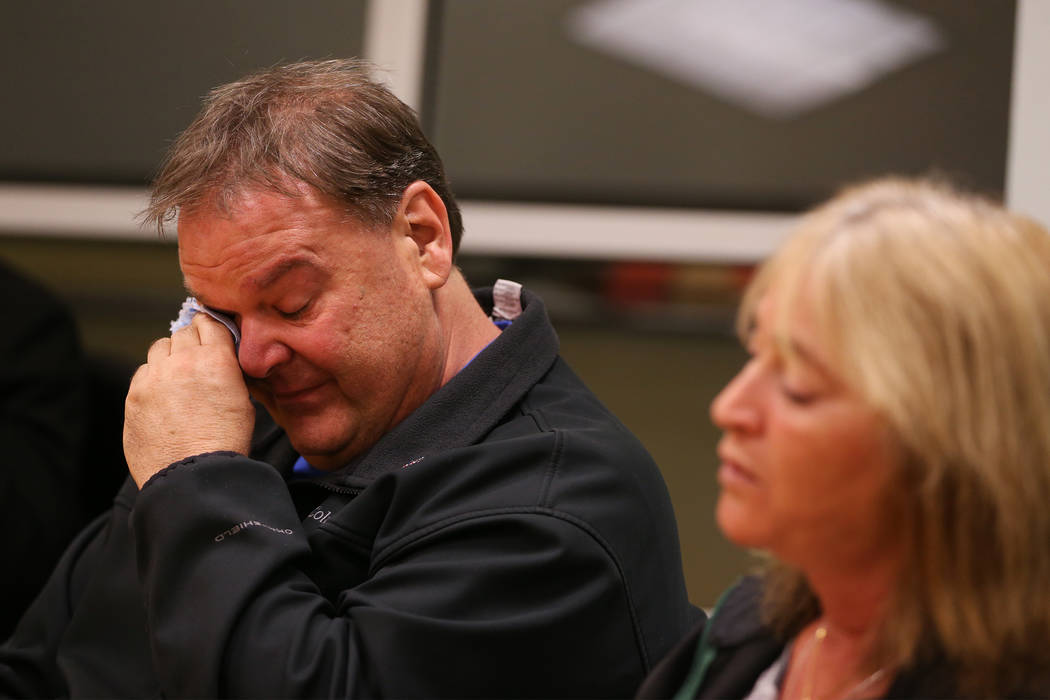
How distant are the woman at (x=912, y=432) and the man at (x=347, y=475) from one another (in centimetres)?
33

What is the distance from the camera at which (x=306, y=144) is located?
1.34 m

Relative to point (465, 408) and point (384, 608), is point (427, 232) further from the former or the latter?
point (384, 608)

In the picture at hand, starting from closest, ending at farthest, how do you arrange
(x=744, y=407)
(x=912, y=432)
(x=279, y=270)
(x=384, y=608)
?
(x=912, y=432) → (x=744, y=407) → (x=384, y=608) → (x=279, y=270)

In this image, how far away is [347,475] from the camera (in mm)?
1354

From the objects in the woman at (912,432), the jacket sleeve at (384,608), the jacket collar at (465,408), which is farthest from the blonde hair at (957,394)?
the jacket collar at (465,408)

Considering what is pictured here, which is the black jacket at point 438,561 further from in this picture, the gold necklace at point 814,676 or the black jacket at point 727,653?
the gold necklace at point 814,676

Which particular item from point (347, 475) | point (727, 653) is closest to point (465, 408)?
point (347, 475)

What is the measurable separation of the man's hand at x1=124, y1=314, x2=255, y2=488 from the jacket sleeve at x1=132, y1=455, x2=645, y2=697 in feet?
0.22

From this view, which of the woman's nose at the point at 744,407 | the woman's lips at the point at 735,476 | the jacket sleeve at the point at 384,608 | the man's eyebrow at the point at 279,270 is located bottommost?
the jacket sleeve at the point at 384,608

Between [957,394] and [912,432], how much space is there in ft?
0.14

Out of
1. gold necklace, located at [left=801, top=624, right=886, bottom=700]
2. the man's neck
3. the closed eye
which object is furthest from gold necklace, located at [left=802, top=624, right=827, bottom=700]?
the closed eye

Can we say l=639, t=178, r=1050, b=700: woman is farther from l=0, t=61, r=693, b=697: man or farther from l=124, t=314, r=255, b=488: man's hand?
l=124, t=314, r=255, b=488: man's hand

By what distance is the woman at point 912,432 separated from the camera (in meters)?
0.81

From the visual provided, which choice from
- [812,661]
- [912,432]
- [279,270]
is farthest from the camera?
[279,270]
